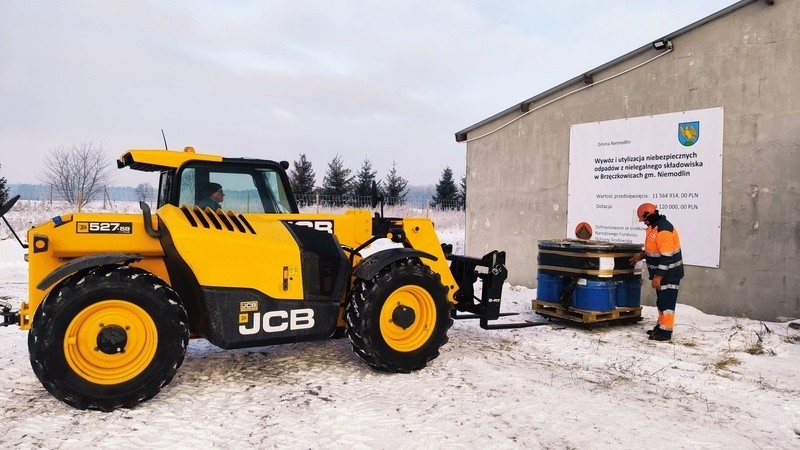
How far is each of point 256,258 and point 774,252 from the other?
22.4 ft

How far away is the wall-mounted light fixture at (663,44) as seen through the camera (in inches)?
332

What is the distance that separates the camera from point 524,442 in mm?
3559

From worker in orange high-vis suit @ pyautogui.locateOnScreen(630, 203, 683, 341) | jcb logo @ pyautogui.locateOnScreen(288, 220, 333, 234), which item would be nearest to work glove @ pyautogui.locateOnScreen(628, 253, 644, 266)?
worker in orange high-vis suit @ pyautogui.locateOnScreen(630, 203, 683, 341)

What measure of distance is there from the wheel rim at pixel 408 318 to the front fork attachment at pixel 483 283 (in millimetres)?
633

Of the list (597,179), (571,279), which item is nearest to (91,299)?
(571,279)

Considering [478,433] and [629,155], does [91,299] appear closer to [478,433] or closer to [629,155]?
[478,433]

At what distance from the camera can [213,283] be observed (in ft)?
14.2

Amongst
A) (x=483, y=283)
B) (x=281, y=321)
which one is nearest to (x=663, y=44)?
(x=483, y=283)

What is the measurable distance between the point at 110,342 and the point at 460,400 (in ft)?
8.56

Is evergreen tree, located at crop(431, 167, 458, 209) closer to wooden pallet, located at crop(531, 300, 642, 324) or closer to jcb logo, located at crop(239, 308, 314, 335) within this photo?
wooden pallet, located at crop(531, 300, 642, 324)

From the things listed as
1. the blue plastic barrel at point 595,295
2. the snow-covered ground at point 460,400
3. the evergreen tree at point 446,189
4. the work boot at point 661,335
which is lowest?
the snow-covered ground at point 460,400

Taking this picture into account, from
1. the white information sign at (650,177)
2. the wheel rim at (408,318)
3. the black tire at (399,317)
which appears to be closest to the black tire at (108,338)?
the black tire at (399,317)

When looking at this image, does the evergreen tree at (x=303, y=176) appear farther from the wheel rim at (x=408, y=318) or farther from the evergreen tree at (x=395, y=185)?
the wheel rim at (x=408, y=318)

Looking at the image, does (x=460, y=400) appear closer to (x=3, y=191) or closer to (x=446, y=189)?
(x=3, y=191)
